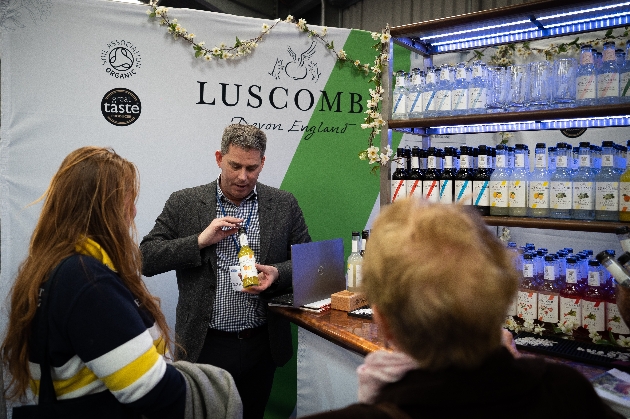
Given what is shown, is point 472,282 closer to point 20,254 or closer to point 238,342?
point 238,342

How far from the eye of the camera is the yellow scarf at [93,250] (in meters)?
1.49

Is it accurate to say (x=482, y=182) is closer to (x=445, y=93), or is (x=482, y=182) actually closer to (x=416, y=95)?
(x=445, y=93)

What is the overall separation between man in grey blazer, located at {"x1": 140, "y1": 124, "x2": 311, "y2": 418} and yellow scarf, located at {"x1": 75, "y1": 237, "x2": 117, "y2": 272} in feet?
3.54

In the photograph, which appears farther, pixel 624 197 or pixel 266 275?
pixel 266 275

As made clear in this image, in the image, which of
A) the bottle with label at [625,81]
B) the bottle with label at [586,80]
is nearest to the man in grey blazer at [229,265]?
the bottle with label at [586,80]

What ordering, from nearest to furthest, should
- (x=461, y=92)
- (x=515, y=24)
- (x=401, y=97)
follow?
(x=515, y=24) → (x=461, y=92) → (x=401, y=97)

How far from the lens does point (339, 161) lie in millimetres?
4223

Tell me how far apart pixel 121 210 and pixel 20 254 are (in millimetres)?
2231

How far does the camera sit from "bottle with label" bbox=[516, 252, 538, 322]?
7.54 feet

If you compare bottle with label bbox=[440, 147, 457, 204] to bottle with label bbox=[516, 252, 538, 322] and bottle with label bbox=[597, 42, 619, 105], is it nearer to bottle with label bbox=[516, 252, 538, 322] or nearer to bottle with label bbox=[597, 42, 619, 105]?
bottle with label bbox=[516, 252, 538, 322]

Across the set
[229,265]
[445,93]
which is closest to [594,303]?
[445,93]

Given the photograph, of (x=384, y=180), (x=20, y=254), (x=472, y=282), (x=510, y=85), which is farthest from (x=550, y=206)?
Answer: (x=20, y=254)

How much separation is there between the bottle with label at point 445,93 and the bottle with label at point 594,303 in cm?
103

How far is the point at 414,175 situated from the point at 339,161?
155 cm
